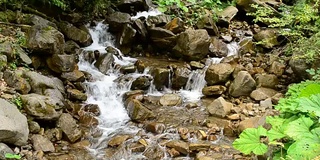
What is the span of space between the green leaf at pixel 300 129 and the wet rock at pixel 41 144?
11.3 ft

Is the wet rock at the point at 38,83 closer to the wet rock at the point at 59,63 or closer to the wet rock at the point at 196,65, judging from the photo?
the wet rock at the point at 59,63

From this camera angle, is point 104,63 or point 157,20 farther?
point 157,20

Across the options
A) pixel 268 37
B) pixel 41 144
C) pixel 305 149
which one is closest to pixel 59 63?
pixel 41 144

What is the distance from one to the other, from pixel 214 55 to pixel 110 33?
301 cm

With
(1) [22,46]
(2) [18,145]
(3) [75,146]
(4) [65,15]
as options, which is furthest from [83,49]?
(2) [18,145]

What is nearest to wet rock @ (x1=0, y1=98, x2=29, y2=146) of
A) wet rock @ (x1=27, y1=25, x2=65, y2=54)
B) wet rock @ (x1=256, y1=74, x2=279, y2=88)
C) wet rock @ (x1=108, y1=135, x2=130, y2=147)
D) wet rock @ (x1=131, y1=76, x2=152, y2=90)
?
wet rock @ (x1=108, y1=135, x2=130, y2=147)

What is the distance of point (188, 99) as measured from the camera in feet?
24.3

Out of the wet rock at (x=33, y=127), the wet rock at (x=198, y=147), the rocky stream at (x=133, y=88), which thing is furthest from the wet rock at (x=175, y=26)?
the wet rock at (x=33, y=127)

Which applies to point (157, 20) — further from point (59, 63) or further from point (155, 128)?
point (155, 128)

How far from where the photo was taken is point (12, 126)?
4.18m

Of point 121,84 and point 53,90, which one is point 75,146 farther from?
point 121,84

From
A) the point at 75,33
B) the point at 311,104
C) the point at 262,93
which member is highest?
the point at 311,104

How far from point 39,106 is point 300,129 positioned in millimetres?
3888

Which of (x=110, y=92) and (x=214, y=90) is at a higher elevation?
(x=110, y=92)
